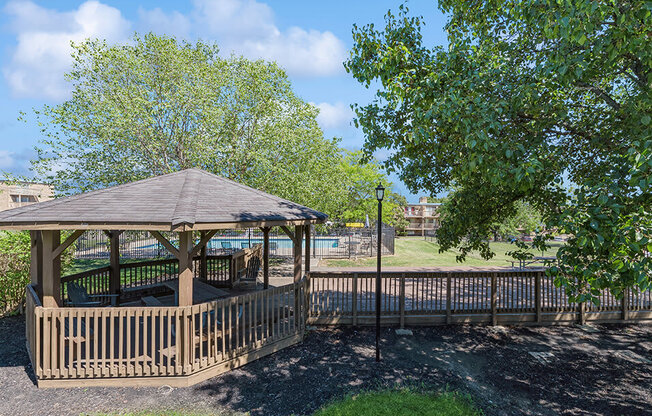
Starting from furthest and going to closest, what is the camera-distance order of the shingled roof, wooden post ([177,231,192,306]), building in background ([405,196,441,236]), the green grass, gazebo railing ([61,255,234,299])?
building in background ([405,196,441,236]) < gazebo railing ([61,255,234,299]) < wooden post ([177,231,192,306]) < the shingled roof < the green grass

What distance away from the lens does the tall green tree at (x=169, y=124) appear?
12672mm

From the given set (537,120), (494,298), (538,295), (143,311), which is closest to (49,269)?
(143,311)

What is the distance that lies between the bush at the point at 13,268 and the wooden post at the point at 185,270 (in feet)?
19.9

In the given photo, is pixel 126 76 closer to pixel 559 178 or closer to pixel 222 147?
pixel 222 147

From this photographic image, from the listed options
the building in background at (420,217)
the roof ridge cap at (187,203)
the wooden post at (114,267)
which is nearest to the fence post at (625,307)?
the roof ridge cap at (187,203)

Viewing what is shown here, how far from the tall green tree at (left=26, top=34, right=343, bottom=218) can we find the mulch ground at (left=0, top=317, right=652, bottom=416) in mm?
7216

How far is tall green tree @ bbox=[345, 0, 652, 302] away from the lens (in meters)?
3.67

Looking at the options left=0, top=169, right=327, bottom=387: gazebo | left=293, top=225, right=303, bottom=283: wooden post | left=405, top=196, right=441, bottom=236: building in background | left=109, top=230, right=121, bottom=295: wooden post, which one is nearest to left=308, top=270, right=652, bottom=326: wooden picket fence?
left=293, top=225, right=303, bottom=283: wooden post

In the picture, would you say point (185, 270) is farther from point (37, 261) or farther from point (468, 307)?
point (468, 307)

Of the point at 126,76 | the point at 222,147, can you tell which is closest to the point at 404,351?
the point at 222,147

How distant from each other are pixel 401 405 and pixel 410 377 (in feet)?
3.59

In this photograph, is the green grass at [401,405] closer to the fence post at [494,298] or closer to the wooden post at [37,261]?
the fence post at [494,298]

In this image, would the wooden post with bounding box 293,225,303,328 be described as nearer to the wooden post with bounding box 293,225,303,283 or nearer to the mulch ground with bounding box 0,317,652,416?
the wooden post with bounding box 293,225,303,283

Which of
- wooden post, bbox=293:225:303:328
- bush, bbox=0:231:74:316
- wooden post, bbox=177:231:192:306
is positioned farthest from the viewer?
bush, bbox=0:231:74:316
